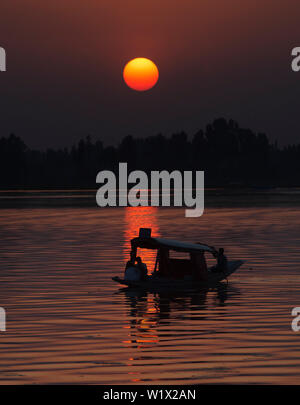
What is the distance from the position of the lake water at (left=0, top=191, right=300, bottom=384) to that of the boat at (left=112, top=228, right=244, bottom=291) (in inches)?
28.9

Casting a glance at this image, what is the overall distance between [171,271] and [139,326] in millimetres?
12617

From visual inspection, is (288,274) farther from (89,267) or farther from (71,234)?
(71,234)

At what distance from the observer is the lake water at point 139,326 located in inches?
1052

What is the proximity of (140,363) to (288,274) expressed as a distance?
28.8 meters

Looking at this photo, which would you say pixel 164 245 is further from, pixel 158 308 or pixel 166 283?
pixel 158 308

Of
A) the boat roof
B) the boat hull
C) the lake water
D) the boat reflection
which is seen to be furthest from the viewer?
the boat roof

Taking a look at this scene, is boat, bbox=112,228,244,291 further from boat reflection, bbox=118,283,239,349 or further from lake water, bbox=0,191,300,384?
lake water, bbox=0,191,300,384

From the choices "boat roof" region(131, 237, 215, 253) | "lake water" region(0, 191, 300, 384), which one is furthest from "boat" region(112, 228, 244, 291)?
"lake water" region(0, 191, 300, 384)

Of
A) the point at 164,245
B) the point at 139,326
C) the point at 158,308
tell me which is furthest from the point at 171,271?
the point at 139,326

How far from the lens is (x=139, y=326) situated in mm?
35688

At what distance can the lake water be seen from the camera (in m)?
26.7

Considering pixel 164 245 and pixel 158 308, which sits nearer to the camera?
pixel 158 308
